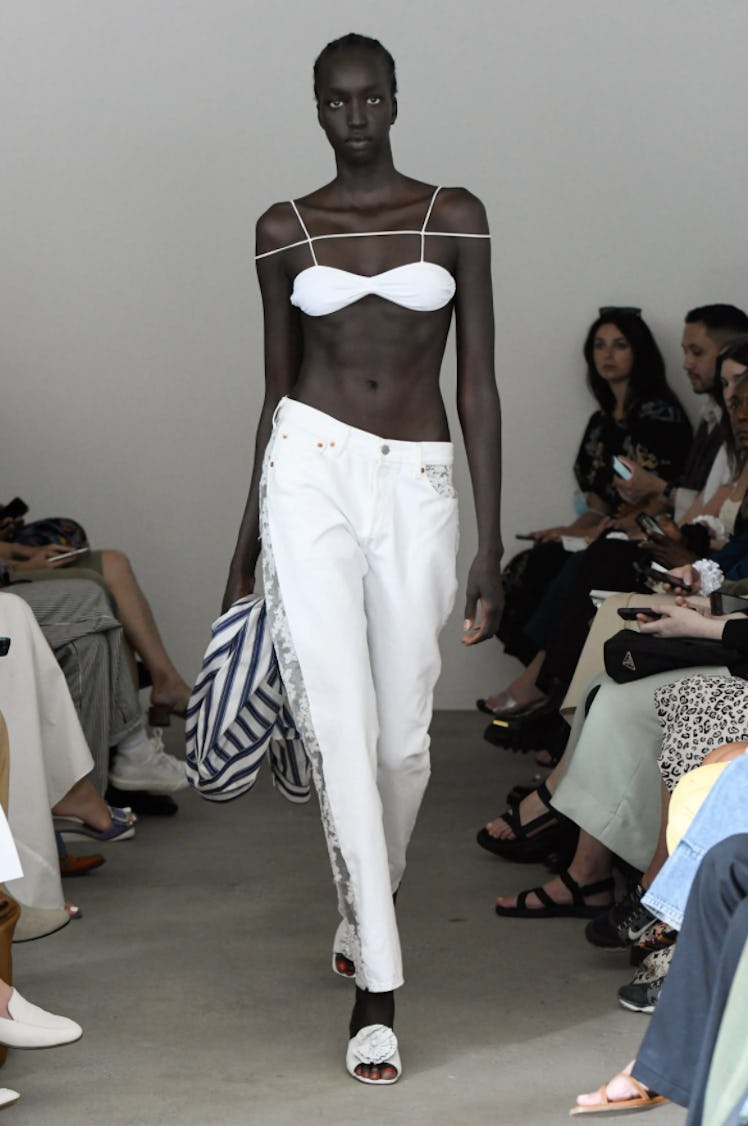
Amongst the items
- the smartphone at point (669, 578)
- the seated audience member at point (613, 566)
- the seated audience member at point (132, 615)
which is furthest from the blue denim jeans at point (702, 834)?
the seated audience member at point (132, 615)

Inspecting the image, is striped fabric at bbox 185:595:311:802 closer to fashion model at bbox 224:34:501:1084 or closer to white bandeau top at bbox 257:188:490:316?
fashion model at bbox 224:34:501:1084

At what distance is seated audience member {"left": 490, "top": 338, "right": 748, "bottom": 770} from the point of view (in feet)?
13.2

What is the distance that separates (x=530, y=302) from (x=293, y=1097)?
3770 millimetres

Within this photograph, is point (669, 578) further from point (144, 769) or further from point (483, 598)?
point (144, 769)

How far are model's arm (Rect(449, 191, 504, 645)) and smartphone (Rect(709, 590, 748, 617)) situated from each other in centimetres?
62

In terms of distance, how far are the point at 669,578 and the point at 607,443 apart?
1979mm

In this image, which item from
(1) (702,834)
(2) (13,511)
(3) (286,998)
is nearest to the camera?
(1) (702,834)

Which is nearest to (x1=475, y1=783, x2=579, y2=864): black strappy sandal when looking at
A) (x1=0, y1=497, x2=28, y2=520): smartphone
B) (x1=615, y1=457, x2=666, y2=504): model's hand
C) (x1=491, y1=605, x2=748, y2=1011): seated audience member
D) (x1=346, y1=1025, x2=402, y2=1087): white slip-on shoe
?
(x1=491, y1=605, x2=748, y2=1011): seated audience member

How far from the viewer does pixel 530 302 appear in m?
5.74

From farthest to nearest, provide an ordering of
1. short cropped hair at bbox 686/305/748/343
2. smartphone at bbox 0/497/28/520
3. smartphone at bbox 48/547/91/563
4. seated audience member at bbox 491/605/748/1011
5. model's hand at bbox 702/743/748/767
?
1. short cropped hair at bbox 686/305/748/343
2. smartphone at bbox 0/497/28/520
3. smartphone at bbox 48/547/91/563
4. seated audience member at bbox 491/605/748/1011
5. model's hand at bbox 702/743/748/767


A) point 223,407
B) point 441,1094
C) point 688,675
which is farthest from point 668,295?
point 441,1094

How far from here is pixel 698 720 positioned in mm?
2832

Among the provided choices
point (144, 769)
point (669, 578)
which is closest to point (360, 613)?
point (669, 578)

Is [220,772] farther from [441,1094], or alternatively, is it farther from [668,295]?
[668,295]
